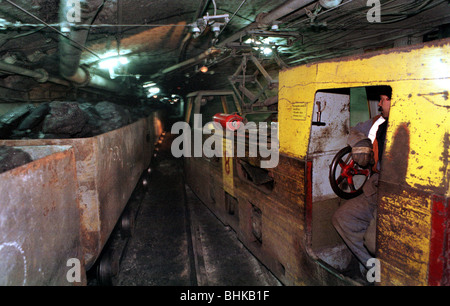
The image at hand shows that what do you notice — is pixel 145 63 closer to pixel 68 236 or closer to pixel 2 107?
pixel 2 107

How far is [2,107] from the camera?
5.80 meters

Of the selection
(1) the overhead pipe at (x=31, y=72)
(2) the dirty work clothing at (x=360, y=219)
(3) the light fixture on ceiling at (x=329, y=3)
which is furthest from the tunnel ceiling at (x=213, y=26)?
(2) the dirty work clothing at (x=360, y=219)

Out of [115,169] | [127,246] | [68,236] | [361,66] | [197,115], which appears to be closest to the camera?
[361,66]

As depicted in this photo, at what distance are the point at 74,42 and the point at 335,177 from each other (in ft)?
16.6

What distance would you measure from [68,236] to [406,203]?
9.37 ft

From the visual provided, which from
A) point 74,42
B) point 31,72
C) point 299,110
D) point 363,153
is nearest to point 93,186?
point 299,110

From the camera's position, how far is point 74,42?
459 cm

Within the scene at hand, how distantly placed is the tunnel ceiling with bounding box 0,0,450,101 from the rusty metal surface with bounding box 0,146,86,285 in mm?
2581

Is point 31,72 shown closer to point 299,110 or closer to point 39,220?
point 39,220

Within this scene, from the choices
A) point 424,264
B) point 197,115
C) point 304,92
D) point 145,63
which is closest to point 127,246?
point 197,115

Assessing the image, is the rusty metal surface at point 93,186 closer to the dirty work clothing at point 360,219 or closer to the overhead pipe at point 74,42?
the overhead pipe at point 74,42

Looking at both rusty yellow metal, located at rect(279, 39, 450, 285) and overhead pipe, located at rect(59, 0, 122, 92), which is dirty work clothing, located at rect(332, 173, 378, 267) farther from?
overhead pipe, located at rect(59, 0, 122, 92)

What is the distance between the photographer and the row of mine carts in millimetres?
1661

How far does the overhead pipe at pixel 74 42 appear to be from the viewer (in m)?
3.57
